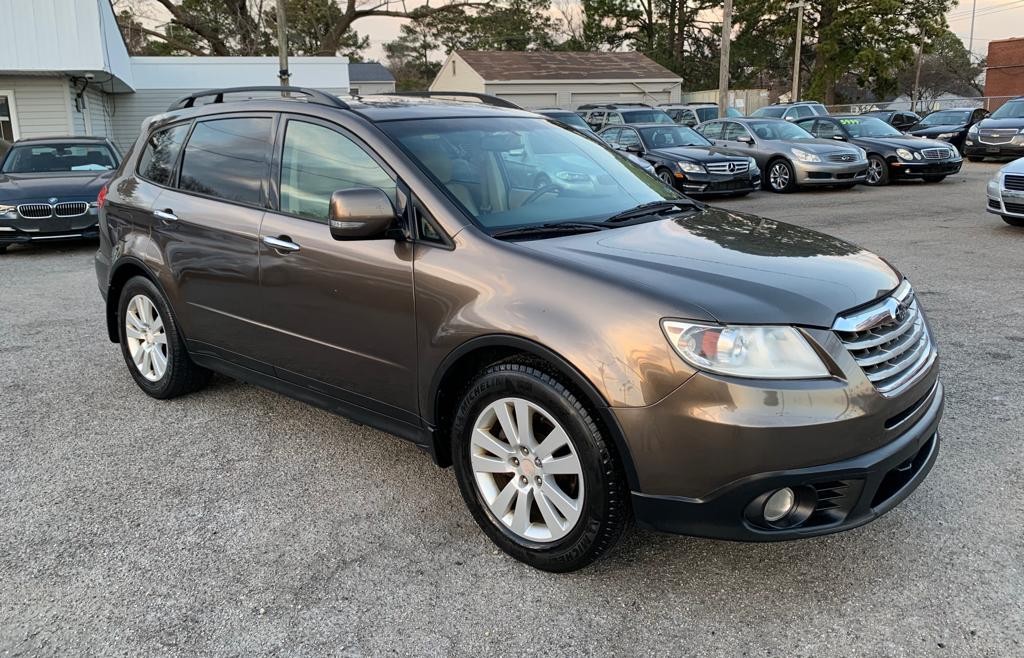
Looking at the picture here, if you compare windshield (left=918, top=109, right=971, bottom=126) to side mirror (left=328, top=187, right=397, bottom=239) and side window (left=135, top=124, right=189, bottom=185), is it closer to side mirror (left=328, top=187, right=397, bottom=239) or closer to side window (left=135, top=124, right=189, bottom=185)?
side window (left=135, top=124, right=189, bottom=185)

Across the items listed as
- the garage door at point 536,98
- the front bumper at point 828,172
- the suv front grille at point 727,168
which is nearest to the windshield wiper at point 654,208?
the suv front grille at point 727,168

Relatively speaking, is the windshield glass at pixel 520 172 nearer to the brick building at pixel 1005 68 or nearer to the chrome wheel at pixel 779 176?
the chrome wheel at pixel 779 176

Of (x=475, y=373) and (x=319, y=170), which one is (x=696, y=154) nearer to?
(x=319, y=170)

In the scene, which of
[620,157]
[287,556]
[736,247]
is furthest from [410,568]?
[620,157]

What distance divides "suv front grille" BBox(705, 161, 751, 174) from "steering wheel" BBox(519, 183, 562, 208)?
12.1 metres

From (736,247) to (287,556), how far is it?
2131mm

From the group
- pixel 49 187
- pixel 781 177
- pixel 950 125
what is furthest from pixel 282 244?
pixel 950 125

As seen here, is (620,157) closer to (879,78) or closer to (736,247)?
(736,247)

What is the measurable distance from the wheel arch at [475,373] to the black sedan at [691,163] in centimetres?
1258

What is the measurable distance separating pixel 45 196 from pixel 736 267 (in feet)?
33.3

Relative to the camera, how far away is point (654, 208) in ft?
12.7

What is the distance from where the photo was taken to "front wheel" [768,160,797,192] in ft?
54.5

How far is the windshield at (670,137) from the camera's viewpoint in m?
16.6

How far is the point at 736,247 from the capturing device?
10.7 ft
